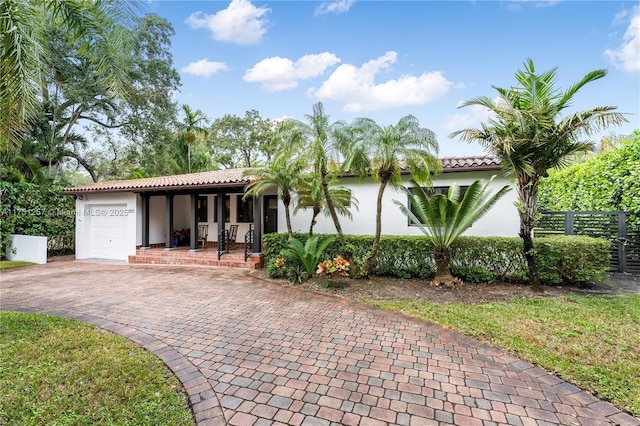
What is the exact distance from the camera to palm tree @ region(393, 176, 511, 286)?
7.52 meters

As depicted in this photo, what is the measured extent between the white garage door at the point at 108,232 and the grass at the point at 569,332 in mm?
12386

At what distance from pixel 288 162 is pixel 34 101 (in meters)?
5.36

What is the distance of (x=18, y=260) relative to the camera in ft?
41.3

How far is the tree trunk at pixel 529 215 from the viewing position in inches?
274

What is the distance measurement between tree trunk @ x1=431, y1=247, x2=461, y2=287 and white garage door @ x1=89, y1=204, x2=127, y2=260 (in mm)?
13151

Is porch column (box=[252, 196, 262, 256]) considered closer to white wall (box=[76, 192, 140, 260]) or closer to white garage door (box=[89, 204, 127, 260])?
white wall (box=[76, 192, 140, 260])

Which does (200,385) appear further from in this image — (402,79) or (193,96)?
(193,96)

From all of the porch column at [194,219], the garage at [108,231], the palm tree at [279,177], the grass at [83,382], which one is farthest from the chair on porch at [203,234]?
the grass at [83,382]

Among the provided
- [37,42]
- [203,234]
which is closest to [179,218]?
[203,234]

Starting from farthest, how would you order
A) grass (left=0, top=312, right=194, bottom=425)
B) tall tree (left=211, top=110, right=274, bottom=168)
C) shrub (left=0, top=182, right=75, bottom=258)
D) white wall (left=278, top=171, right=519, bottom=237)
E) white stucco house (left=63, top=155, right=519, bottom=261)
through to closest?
tall tree (left=211, top=110, right=274, bottom=168) → shrub (left=0, top=182, right=75, bottom=258) → white stucco house (left=63, top=155, right=519, bottom=261) → white wall (left=278, top=171, right=519, bottom=237) → grass (left=0, top=312, right=194, bottom=425)

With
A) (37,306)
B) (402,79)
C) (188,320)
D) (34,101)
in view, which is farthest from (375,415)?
(402,79)

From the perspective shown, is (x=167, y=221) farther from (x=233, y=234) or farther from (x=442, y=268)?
(x=442, y=268)

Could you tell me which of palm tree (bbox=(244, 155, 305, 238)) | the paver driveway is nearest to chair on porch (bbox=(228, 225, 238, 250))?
palm tree (bbox=(244, 155, 305, 238))

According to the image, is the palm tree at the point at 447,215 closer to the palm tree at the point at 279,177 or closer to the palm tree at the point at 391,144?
the palm tree at the point at 391,144
